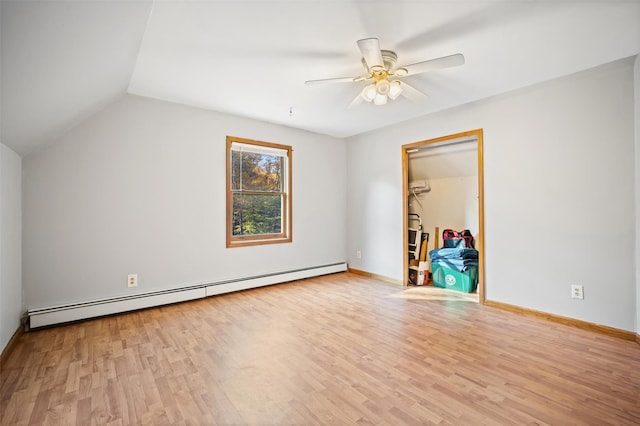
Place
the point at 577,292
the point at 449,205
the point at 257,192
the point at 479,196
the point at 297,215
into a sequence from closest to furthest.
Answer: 1. the point at 577,292
2. the point at 479,196
3. the point at 257,192
4. the point at 297,215
5. the point at 449,205

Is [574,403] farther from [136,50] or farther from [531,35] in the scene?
[136,50]

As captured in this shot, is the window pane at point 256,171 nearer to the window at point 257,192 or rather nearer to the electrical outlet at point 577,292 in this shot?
the window at point 257,192

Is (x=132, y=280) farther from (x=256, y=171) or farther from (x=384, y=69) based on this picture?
(x=384, y=69)

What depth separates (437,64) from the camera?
2.19 metres

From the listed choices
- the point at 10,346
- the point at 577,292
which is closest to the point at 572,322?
the point at 577,292

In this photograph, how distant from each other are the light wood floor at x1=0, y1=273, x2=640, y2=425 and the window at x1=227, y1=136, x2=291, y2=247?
54.1 inches

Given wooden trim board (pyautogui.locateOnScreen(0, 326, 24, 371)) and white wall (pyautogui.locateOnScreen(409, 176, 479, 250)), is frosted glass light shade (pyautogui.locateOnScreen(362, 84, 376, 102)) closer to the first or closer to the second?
white wall (pyautogui.locateOnScreen(409, 176, 479, 250))

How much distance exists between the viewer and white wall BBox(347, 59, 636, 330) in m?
2.62

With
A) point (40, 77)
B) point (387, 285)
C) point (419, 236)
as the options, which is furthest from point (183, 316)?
point (419, 236)

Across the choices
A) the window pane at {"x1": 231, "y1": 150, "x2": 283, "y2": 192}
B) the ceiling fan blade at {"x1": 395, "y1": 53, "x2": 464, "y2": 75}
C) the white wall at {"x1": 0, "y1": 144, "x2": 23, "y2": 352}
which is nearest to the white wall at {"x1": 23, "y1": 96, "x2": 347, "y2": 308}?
the white wall at {"x1": 0, "y1": 144, "x2": 23, "y2": 352}

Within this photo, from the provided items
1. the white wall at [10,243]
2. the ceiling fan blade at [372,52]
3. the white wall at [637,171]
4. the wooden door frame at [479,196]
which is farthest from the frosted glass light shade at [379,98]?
the white wall at [10,243]

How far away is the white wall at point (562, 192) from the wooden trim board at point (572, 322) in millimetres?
44

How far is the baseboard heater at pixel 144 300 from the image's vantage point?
278 centimetres

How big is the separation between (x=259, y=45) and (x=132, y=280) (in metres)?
2.80
